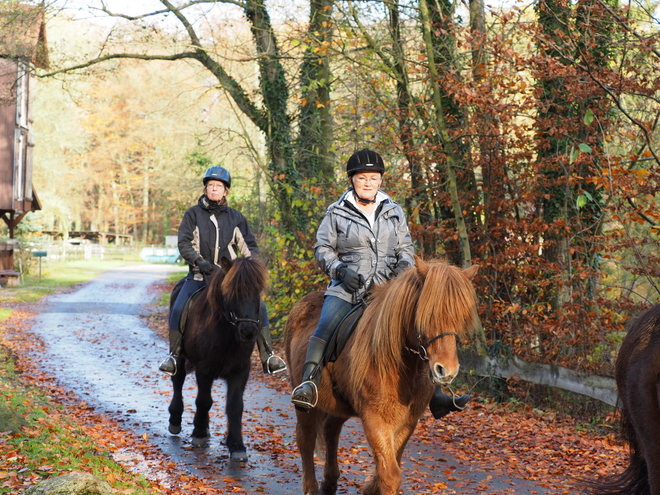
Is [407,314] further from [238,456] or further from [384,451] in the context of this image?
[238,456]

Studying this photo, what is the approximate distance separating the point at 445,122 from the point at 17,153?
25742 mm

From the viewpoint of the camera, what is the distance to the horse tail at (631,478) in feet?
15.8

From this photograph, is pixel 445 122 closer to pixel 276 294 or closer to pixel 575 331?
pixel 575 331

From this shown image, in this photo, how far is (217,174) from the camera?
8.72 meters

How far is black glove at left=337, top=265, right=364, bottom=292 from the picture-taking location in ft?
18.6

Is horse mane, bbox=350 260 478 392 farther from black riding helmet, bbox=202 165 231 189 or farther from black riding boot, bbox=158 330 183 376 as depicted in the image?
black riding boot, bbox=158 330 183 376

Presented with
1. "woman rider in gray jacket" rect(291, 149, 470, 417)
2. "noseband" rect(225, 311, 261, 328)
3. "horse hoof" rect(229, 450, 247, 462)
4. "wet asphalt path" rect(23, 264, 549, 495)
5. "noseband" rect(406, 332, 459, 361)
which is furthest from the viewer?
"noseband" rect(225, 311, 261, 328)

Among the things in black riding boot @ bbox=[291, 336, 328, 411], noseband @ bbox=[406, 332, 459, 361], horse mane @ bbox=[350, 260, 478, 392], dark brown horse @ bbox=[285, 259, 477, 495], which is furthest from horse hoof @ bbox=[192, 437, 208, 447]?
noseband @ bbox=[406, 332, 459, 361]

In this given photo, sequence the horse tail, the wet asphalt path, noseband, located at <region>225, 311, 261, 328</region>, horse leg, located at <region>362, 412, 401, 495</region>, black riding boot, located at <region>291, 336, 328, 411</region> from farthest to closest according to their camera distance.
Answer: noseband, located at <region>225, 311, 261, 328</region>, the wet asphalt path, black riding boot, located at <region>291, 336, 328, 411</region>, horse leg, located at <region>362, 412, 401, 495</region>, the horse tail

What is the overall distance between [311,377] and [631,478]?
2.32 metres

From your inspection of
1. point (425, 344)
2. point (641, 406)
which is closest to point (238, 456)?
point (425, 344)

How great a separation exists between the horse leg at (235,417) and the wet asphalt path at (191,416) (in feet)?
0.46

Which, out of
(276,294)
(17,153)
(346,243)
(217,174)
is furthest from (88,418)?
(17,153)

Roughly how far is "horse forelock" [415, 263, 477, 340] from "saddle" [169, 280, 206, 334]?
458 cm
